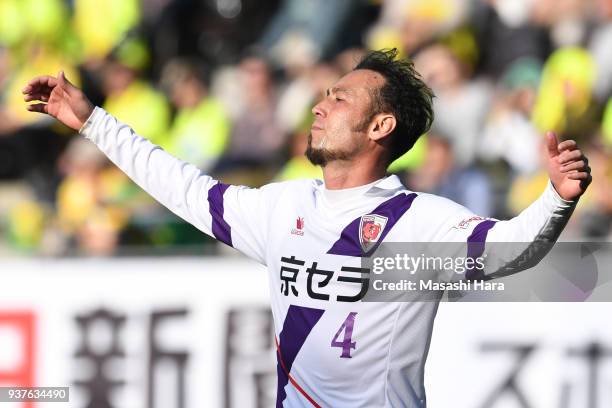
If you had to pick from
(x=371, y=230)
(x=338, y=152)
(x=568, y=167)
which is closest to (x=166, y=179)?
(x=338, y=152)

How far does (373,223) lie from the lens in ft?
12.7

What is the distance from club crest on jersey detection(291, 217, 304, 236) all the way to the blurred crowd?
349 cm

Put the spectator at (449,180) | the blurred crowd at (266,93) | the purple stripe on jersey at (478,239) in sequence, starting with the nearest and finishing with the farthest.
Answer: the purple stripe on jersey at (478,239), the spectator at (449,180), the blurred crowd at (266,93)

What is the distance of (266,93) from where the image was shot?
8.98 metres

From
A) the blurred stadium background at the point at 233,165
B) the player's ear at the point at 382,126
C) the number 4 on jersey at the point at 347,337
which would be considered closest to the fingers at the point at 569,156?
the player's ear at the point at 382,126

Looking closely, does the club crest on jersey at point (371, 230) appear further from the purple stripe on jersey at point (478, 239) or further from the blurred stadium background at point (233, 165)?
the blurred stadium background at point (233, 165)

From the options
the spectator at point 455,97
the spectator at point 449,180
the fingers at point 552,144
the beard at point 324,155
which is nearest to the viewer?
the fingers at point 552,144

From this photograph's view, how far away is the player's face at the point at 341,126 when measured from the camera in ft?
13.0

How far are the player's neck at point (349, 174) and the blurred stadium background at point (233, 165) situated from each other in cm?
86

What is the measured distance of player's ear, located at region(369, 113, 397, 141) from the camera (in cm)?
401

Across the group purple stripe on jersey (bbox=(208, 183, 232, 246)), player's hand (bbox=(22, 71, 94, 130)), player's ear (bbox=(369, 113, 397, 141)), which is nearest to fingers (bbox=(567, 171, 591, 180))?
player's ear (bbox=(369, 113, 397, 141))

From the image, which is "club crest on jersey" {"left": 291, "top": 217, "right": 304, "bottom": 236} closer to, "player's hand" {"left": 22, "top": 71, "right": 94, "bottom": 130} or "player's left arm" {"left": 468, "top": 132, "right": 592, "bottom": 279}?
"player's left arm" {"left": 468, "top": 132, "right": 592, "bottom": 279}

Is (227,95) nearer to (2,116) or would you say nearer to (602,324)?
(2,116)

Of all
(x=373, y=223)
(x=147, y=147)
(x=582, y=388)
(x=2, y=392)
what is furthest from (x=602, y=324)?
(x=2, y=392)
